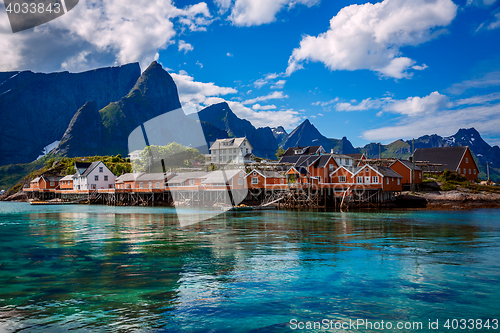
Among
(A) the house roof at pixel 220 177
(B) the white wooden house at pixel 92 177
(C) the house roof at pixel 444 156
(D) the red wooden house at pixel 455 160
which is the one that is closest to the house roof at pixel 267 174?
(A) the house roof at pixel 220 177

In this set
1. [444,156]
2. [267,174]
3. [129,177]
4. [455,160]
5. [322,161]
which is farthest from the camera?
[129,177]

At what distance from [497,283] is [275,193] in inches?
1976

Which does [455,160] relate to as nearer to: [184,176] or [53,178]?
[184,176]

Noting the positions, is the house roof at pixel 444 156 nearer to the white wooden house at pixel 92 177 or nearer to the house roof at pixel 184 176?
the house roof at pixel 184 176

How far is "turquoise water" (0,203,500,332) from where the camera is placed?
27.7ft

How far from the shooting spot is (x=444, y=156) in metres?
76.4

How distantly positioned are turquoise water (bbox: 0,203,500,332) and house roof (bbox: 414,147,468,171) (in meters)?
61.7

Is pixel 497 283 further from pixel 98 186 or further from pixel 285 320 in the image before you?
pixel 98 186

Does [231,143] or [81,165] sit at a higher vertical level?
[231,143]

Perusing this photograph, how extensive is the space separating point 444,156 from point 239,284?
265ft

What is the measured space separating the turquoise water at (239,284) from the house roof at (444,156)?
6169cm

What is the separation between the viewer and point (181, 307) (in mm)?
9141

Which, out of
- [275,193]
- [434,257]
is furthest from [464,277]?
[275,193]

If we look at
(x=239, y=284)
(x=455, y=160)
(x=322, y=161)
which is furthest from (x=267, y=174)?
(x=239, y=284)
